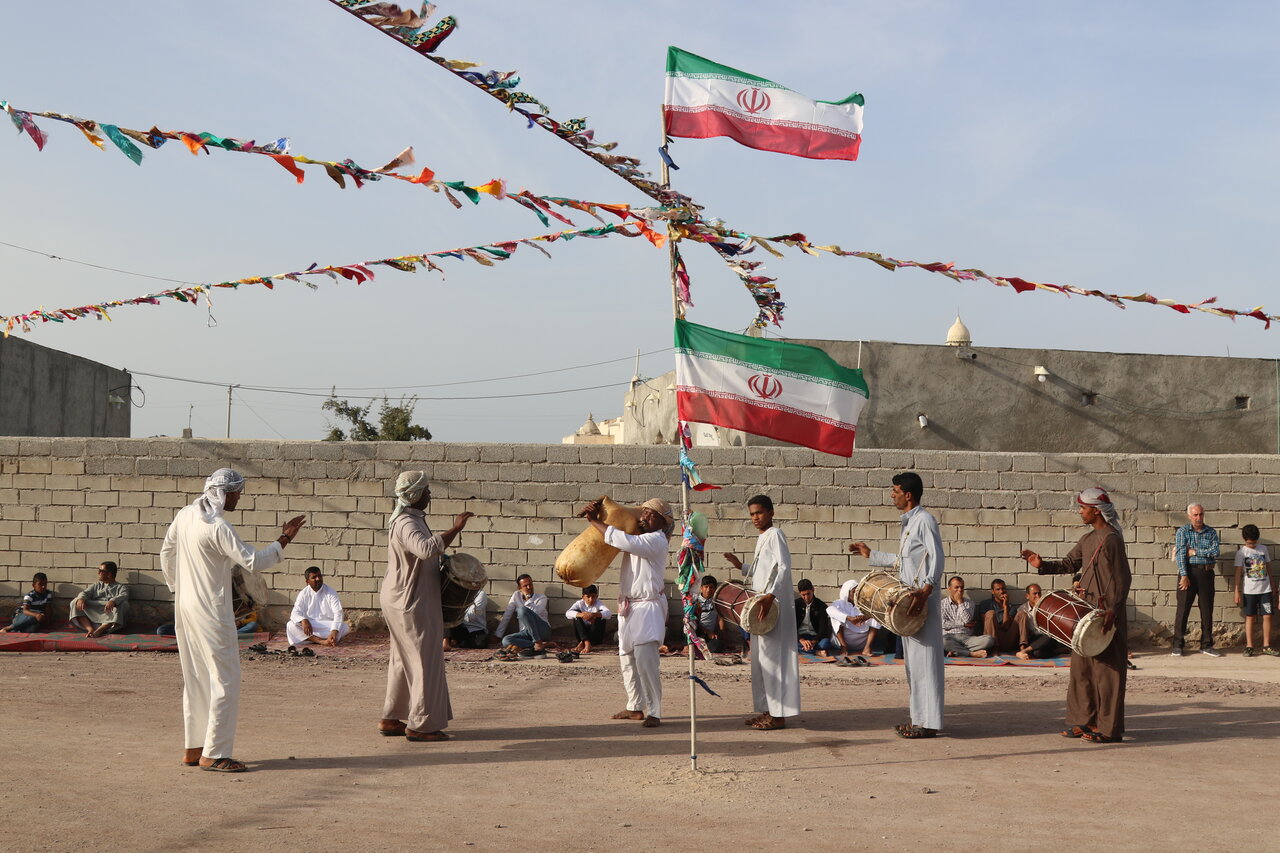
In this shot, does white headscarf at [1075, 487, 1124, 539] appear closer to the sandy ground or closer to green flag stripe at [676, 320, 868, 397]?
the sandy ground

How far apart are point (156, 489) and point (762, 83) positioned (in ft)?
30.6

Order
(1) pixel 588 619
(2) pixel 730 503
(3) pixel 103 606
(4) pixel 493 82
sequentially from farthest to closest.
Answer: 1. (2) pixel 730 503
2. (3) pixel 103 606
3. (1) pixel 588 619
4. (4) pixel 493 82

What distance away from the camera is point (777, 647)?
7695mm

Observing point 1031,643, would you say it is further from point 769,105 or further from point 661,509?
point 769,105

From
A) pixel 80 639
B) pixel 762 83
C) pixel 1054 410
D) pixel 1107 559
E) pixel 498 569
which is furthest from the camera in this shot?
pixel 1054 410

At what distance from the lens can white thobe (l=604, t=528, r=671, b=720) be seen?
25.6ft

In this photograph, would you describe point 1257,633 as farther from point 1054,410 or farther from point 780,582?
point 780,582

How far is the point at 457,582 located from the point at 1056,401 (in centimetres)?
1301

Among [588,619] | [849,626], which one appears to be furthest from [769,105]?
[588,619]

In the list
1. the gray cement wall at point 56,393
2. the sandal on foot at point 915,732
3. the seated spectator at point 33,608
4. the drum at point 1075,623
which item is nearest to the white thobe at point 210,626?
the sandal on foot at point 915,732

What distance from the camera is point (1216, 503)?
42.4ft

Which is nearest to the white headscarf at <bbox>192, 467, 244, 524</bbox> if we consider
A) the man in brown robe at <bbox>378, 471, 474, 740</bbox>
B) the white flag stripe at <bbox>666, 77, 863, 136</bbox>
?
the man in brown robe at <bbox>378, 471, 474, 740</bbox>

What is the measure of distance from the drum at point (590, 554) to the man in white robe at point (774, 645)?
93cm

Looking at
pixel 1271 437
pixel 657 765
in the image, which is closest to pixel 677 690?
pixel 657 765
